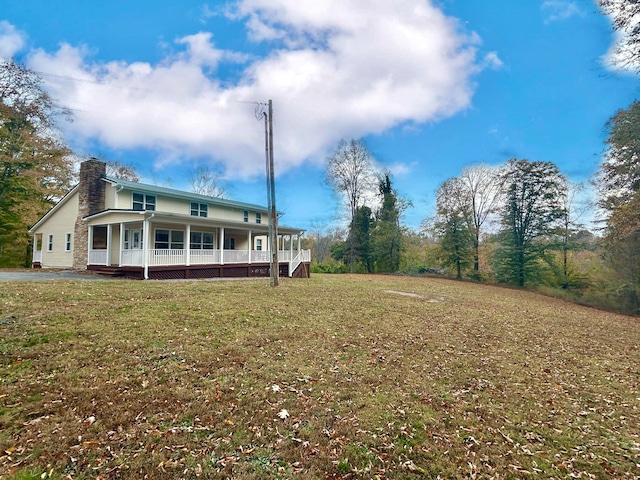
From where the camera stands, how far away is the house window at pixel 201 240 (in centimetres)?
1855

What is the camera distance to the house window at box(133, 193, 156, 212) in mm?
17156

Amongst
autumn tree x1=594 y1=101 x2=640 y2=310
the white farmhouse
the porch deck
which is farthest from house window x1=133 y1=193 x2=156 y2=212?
autumn tree x1=594 y1=101 x2=640 y2=310

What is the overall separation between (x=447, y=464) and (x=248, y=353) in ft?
11.4

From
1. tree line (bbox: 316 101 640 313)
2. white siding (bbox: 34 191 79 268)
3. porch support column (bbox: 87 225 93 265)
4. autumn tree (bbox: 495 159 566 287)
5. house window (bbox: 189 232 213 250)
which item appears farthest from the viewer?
autumn tree (bbox: 495 159 566 287)

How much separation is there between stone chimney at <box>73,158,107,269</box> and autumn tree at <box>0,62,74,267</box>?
9.08 metres

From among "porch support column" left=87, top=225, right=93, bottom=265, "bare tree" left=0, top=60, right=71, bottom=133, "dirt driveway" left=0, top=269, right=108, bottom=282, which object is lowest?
"dirt driveway" left=0, top=269, right=108, bottom=282

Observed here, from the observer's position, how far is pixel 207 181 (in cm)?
3666

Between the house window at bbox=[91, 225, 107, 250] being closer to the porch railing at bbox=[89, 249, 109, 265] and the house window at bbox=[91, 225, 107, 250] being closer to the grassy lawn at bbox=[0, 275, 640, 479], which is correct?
the porch railing at bbox=[89, 249, 109, 265]

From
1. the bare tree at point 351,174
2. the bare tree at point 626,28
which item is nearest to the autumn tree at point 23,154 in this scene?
the bare tree at point 351,174

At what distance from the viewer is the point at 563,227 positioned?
78.3 feet

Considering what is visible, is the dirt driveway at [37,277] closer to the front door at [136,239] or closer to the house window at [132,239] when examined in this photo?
the house window at [132,239]

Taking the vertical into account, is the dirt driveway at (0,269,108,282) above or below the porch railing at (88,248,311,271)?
below

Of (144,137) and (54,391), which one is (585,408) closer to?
(54,391)

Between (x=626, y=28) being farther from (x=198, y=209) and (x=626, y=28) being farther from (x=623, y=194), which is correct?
(x=198, y=209)
